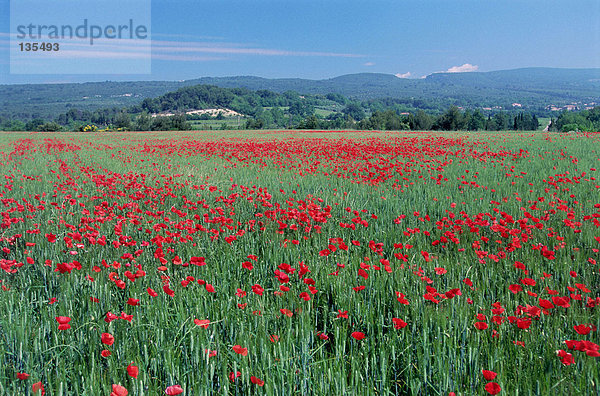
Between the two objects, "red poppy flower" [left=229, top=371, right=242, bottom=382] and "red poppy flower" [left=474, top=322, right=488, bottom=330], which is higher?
"red poppy flower" [left=474, top=322, right=488, bottom=330]

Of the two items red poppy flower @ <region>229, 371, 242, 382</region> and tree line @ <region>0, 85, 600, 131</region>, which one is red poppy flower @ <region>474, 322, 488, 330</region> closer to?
red poppy flower @ <region>229, 371, 242, 382</region>

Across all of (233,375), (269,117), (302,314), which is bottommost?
(233,375)

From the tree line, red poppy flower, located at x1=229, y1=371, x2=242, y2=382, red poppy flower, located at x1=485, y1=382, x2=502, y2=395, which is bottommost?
red poppy flower, located at x1=229, y1=371, x2=242, y2=382

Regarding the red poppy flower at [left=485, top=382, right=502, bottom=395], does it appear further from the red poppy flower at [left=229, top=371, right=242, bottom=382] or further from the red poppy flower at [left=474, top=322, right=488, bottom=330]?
the red poppy flower at [left=229, top=371, right=242, bottom=382]

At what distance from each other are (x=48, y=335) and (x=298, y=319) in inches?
62.7

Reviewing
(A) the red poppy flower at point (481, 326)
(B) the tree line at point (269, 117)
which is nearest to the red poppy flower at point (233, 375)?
(A) the red poppy flower at point (481, 326)

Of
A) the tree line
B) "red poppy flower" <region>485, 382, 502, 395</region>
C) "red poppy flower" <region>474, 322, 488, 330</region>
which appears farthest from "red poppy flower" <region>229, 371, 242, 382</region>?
the tree line

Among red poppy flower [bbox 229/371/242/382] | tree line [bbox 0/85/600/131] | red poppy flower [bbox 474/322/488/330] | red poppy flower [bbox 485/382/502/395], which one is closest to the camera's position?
red poppy flower [bbox 485/382/502/395]

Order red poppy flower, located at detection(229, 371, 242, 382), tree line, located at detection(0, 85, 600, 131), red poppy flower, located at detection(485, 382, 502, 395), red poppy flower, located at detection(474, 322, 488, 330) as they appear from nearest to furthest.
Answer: red poppy flower, located at detection(485, 382, 502, 395)
red poppy flower, located at detection(229, 371, 242, 382)
red poppy flower, located at detection(474, 322, 488, 330)
tree line, located at detection(0, 85, 600, 131)

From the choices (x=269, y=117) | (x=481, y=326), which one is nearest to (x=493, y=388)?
(x=481, y=326)

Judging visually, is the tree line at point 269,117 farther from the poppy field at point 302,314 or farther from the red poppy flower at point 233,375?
the red poppy flower at point 233,375

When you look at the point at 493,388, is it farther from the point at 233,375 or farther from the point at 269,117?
the point at 269,117

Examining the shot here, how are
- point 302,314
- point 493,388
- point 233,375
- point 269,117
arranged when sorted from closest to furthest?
point 493,388 < point 233,375 < point 302,314 < point 269,117

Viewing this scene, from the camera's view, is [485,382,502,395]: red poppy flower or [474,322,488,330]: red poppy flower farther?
[474,322,488,330]: red poppy flower
